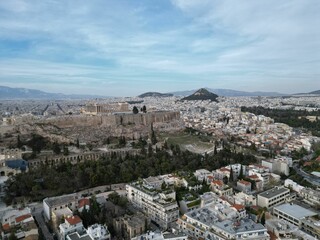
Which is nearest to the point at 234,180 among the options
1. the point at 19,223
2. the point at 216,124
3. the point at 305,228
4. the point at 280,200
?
the point at 280,200

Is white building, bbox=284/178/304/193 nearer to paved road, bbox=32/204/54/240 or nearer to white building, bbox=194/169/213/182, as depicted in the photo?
white building, bbox=194/169/213/182

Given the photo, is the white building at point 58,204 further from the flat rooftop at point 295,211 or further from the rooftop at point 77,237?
the flat rooftop at point 295,211

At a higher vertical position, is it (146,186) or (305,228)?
(146,186)

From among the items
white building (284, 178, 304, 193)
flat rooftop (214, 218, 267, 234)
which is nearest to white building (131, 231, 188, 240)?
flat rooftop (214, 218, 267, 234)

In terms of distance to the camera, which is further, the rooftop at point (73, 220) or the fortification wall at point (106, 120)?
the fortification wall at point (106, 120)

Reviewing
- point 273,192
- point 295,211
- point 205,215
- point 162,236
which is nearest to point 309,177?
point 273,192

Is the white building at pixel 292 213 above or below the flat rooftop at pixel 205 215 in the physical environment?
below

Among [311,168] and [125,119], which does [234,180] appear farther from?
[125,119]

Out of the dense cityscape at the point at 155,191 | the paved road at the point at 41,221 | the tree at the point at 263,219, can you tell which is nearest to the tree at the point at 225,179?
the dense cityscape at the point at 155,191
